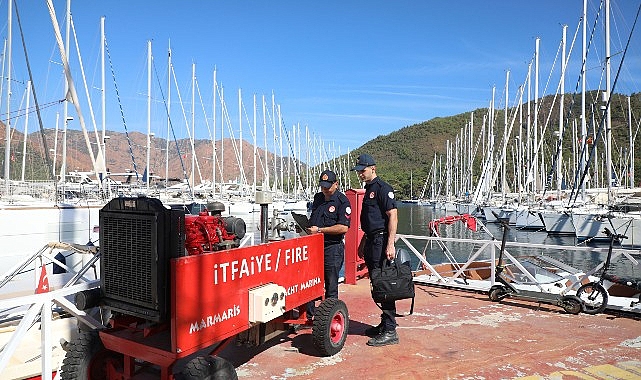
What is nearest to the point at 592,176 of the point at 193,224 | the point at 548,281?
the point at 548,281

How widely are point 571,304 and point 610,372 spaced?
223cm

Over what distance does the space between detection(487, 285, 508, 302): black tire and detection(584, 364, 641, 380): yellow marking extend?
2633 millimetres

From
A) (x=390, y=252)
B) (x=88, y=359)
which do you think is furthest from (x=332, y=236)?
(x=88, y=359)

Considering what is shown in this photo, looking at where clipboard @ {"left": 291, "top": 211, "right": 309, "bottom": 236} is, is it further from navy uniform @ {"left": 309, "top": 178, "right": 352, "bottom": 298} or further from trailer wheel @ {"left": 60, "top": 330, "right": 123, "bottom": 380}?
trailer wheel @ {"left": 60, "top": 330, "right": 123, "bottom": 380}

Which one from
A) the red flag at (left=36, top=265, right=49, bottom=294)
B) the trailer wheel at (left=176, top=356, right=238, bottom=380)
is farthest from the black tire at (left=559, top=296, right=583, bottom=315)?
the red flag at (left=36, top=265, right=49, bottom=294)

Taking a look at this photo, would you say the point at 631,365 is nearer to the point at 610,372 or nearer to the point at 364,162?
the point at 610,372

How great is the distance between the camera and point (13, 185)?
20297 mm

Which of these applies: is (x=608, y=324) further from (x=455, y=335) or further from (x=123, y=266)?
(x=123, y=266)

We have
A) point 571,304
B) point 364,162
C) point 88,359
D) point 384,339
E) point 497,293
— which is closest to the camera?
point 88,359

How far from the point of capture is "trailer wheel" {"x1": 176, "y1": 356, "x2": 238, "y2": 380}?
3.31 m

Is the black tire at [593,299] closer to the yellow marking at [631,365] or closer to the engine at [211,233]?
the yellow marking at [631,365]

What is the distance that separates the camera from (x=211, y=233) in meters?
3.85

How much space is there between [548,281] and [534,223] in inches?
1225

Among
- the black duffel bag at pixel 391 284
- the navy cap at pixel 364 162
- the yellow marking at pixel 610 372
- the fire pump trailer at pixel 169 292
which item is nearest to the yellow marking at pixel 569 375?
the yellow marking at pixel 610 372
